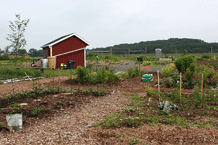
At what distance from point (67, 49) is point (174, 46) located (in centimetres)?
2947

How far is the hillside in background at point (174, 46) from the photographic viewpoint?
32.6m

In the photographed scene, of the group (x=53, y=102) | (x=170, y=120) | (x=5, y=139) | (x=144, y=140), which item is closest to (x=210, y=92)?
(x=170, y=120)

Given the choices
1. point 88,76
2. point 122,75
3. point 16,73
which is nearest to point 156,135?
point 88,76

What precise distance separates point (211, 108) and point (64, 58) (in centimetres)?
1422

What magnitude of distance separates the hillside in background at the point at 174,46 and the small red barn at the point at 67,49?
38.7ft

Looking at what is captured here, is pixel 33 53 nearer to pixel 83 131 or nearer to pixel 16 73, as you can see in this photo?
pixel 16 73

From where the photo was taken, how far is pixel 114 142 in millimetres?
3217

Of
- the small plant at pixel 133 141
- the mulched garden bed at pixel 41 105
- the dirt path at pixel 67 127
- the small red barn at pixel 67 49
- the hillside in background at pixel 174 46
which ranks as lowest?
the small plant at pixel 133 141

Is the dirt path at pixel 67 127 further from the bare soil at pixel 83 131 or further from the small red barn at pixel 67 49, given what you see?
the small red barn at pixel 67 49

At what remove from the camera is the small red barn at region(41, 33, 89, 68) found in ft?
55.7

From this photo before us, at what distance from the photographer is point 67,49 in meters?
17.7

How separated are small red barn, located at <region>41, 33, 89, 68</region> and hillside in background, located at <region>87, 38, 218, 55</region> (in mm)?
11811

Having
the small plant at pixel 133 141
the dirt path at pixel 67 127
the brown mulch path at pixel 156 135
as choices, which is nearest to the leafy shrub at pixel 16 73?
the dirt path at pixel 67 127

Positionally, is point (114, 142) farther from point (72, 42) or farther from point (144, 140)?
point (72, 42)
